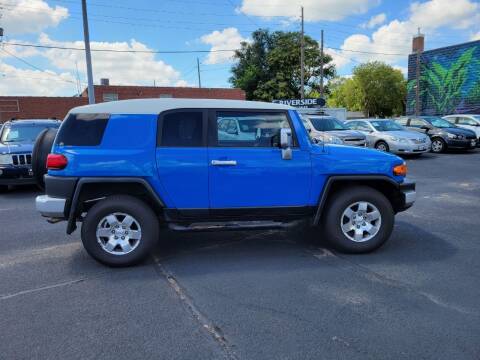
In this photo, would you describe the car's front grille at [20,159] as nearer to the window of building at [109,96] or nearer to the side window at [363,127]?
the side window at [363,127]

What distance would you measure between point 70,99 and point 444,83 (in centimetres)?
3165

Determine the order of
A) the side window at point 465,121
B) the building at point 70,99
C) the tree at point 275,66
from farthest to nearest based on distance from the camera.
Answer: the tree at point 275,66 → the building at point 70,99 → the side window at point 465,121

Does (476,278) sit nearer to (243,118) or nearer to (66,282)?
(243,118)

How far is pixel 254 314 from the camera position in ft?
11.2

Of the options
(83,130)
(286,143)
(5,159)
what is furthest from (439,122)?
(83,130)

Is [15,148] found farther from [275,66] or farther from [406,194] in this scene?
[275,66]

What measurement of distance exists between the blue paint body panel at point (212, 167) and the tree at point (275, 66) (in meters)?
45.6

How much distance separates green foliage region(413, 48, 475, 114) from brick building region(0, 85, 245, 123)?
18060mm

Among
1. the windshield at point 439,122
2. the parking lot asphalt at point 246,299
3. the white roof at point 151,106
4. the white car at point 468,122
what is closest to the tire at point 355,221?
the parking lot asphalt at point 246,299

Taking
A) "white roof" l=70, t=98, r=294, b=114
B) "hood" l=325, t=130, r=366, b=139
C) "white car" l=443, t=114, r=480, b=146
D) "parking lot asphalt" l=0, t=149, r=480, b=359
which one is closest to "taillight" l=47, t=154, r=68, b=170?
"white roof" l=70, t=98, r=294, b=114

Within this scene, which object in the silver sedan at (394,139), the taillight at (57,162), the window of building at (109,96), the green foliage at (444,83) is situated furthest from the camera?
the window of building at (109,96)

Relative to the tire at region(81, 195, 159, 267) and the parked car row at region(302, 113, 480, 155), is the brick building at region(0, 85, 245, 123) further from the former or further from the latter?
the tire at region(81, 195, 159, 267)

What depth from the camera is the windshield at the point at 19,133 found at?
386 inches

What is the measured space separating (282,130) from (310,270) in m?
1.55
